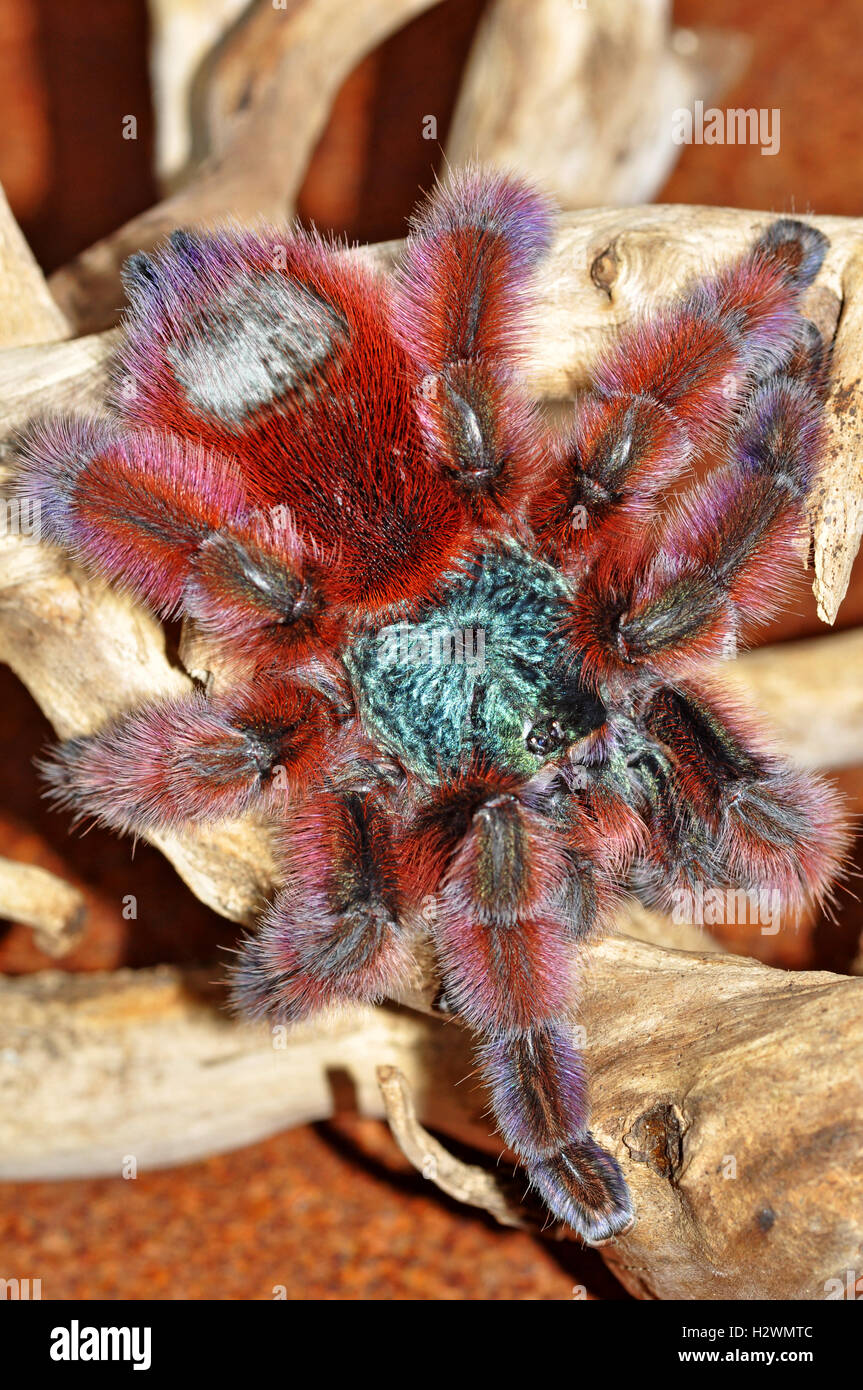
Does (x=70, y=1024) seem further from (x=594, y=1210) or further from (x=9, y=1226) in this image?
(x=594, y=1210)

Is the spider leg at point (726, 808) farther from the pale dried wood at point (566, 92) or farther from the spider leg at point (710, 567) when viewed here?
the pale dried wood at point (566, 92)

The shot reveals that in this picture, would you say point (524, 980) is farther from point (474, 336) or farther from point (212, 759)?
point (474, 336)

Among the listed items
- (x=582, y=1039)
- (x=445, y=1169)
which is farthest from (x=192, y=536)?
(x=445, y=1169)

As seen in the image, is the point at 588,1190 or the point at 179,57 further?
the point at 179,57

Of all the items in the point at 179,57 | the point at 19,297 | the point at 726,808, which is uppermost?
the point at 179,57

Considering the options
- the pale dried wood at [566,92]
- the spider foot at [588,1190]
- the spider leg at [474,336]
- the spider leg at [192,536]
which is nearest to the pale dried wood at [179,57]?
the pale dried wood at [566,92]

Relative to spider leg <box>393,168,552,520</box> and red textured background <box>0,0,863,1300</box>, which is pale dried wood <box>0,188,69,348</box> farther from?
red textured background <box>0,0,863,1300</box>
